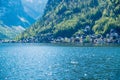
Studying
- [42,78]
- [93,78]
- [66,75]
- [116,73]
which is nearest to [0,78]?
[42,78]

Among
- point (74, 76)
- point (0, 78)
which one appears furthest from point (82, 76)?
point (0, 78)

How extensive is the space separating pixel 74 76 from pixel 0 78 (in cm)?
2372

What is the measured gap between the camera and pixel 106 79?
104 m

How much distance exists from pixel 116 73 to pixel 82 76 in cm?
1242

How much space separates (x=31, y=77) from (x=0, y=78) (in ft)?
32.5

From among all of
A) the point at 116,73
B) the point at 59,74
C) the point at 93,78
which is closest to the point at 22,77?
the point at 59,74

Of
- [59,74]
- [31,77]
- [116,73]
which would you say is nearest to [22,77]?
[31,77]

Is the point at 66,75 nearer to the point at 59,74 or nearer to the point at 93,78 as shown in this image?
the point at 59,74

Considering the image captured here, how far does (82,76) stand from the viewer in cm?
11112

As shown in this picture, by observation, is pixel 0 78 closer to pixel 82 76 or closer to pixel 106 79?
pixel 82 76

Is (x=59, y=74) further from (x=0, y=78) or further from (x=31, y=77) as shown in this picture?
(x=0, y=78)

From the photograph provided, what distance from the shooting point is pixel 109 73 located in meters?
116

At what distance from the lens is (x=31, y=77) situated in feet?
368

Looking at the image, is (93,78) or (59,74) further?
(59,74)
